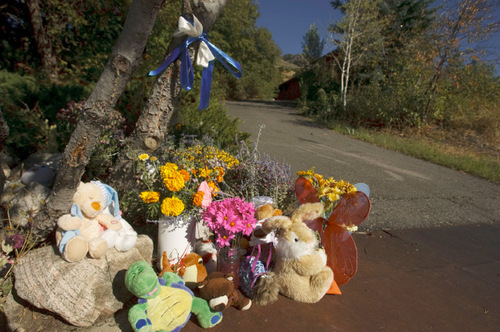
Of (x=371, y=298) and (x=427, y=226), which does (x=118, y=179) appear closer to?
(x=371, y=298)

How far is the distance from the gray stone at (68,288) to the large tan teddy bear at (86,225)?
0.07 metres

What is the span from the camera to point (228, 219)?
6.50 ft

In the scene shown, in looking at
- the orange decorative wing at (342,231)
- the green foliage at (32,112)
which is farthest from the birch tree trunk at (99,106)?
the orange decorative wing at (342,231)

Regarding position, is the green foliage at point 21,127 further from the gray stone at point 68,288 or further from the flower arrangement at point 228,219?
the flower arrangement at point 228,219

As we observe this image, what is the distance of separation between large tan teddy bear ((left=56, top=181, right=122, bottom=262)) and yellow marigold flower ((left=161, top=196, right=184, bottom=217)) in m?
0.31

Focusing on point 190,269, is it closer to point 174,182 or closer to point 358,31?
point 174,182

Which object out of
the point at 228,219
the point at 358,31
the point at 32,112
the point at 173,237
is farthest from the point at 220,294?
the point at 358,31

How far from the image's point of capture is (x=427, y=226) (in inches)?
145

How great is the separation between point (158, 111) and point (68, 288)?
1.39 meters

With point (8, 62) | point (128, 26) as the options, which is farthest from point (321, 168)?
point (8, 62)

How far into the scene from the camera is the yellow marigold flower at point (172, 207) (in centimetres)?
210

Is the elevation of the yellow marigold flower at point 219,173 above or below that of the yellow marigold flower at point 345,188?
below

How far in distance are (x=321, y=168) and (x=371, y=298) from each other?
129 inches

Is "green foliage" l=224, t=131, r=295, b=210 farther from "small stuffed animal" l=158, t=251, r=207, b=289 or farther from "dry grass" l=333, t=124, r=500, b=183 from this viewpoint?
"dry grass" l=333, t=124, r=500, b=183
